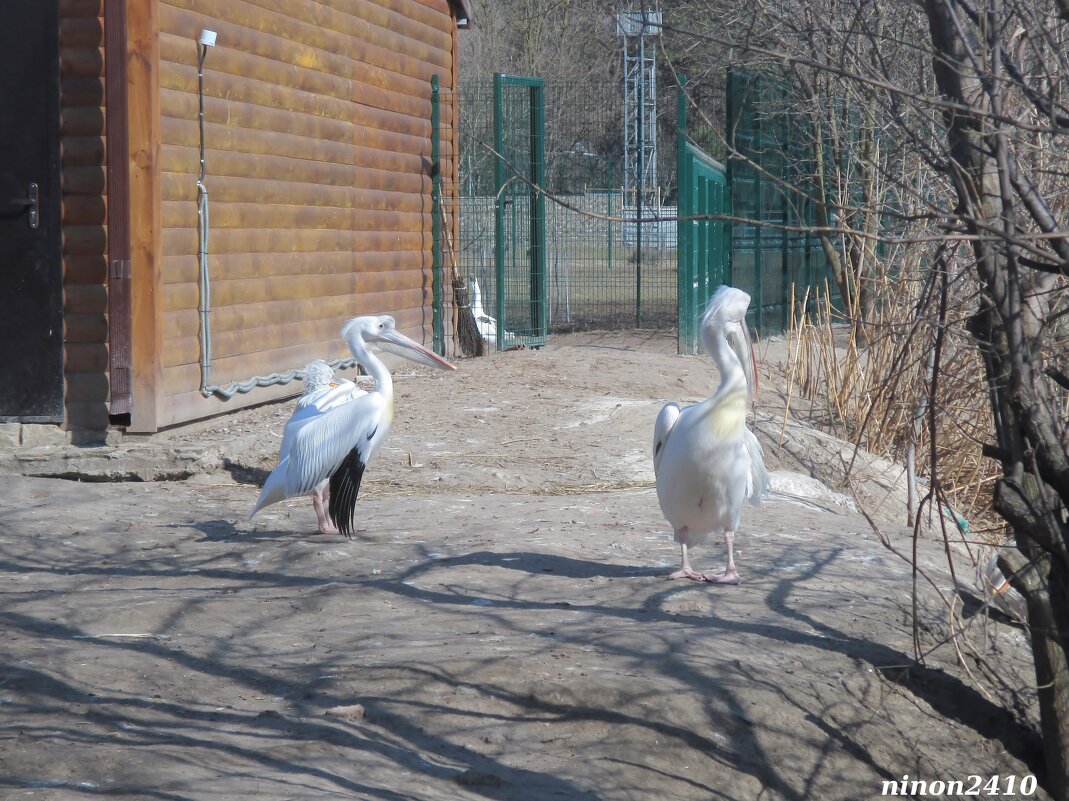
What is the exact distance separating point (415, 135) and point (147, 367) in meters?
5.00

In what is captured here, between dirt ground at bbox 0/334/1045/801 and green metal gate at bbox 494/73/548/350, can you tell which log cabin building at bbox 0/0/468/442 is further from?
green metal gate at bbox 494/73/548/350

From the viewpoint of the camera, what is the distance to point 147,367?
7891mm

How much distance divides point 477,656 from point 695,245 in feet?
28.4

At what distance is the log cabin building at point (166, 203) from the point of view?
770cm

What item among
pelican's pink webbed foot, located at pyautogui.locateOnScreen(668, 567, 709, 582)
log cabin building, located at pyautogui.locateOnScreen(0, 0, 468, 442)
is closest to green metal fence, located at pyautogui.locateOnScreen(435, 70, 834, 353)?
log cabin building, located at pyautogui.locateOnScreen(0, 0, 468, 442)

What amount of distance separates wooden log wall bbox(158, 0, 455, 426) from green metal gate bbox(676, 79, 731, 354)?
2518mm

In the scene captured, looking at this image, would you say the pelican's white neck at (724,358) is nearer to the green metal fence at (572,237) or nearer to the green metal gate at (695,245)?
the green metal gate at (695,245)

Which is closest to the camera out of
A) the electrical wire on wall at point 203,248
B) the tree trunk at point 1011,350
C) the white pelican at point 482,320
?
the tree trunk at point 1011,350

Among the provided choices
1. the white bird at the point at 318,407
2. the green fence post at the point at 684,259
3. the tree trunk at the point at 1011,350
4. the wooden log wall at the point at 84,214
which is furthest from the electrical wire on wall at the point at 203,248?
the tree trunk at the point at 1011,350

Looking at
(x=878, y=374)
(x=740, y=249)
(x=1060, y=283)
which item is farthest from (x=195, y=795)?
(x=740, y=249)

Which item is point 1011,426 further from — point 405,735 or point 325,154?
point 325,154

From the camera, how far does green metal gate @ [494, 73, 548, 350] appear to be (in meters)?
12.5

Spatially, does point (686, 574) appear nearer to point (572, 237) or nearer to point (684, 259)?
point (684, 259)

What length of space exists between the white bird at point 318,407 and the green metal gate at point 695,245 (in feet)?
19.0
